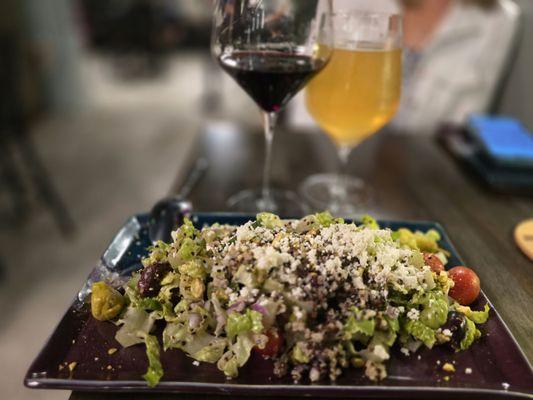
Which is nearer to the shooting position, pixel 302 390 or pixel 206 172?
pixel 302 390

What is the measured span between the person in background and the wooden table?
21.7 inches

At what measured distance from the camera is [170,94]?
4.84 meters

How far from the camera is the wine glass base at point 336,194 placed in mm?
1002

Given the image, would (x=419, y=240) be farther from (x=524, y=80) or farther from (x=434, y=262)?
(x=524, y=80)

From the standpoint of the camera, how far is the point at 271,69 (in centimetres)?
81

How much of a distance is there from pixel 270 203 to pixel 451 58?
134 cm

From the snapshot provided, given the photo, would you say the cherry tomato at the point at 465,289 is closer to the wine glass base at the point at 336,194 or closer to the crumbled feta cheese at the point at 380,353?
the crumbled feta cheese at the point at 380,353

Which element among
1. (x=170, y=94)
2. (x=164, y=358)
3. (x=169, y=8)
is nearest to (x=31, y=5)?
(x=170, y=94)

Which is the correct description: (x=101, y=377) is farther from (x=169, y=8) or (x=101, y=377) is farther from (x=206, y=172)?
(x=169, y=8)

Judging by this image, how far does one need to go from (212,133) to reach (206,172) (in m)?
0.28

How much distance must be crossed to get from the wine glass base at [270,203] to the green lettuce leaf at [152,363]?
0.43 metres

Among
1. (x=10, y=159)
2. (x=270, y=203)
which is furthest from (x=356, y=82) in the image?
(x=10, y=159)

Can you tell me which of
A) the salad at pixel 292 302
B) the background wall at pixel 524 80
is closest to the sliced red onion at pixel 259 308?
the salad at pixel 292 302

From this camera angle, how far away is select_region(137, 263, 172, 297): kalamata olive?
1.99ft
